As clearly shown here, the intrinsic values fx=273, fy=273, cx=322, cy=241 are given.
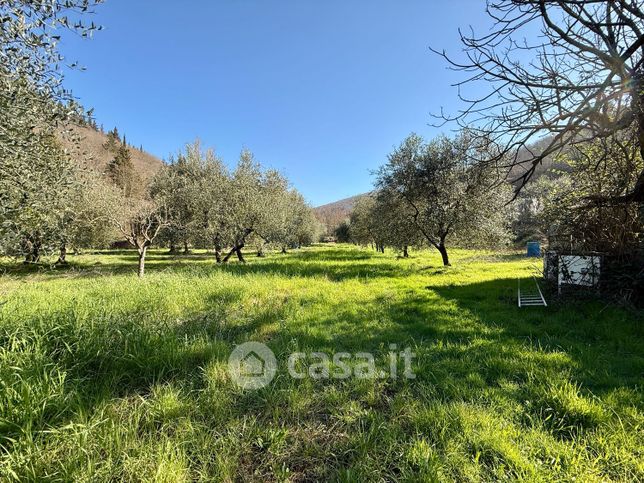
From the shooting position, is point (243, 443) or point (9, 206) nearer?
point (243, 443)

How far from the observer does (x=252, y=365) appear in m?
3.76

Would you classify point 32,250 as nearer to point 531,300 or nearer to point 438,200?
point 531,300

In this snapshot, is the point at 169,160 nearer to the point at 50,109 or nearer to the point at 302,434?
the point at 50,109

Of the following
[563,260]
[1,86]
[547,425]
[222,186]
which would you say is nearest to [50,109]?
[1,86]

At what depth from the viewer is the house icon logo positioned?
131 inches

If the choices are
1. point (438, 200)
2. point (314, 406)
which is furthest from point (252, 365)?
point (438, 200)

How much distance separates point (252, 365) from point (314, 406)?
1184 millimetres

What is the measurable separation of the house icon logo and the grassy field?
0.14 m

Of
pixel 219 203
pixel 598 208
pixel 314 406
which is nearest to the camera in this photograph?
pixel 314 406

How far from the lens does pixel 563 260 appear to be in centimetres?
716

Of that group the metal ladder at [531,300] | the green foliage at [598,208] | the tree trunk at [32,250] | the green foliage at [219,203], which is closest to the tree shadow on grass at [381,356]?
the metal ladder at [531,300]

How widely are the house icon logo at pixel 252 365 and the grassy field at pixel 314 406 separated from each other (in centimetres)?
14

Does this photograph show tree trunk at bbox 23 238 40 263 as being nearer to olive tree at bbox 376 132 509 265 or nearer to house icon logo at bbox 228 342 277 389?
house icon logo at bbox 228 342 277 389

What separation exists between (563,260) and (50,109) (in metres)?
10.9
